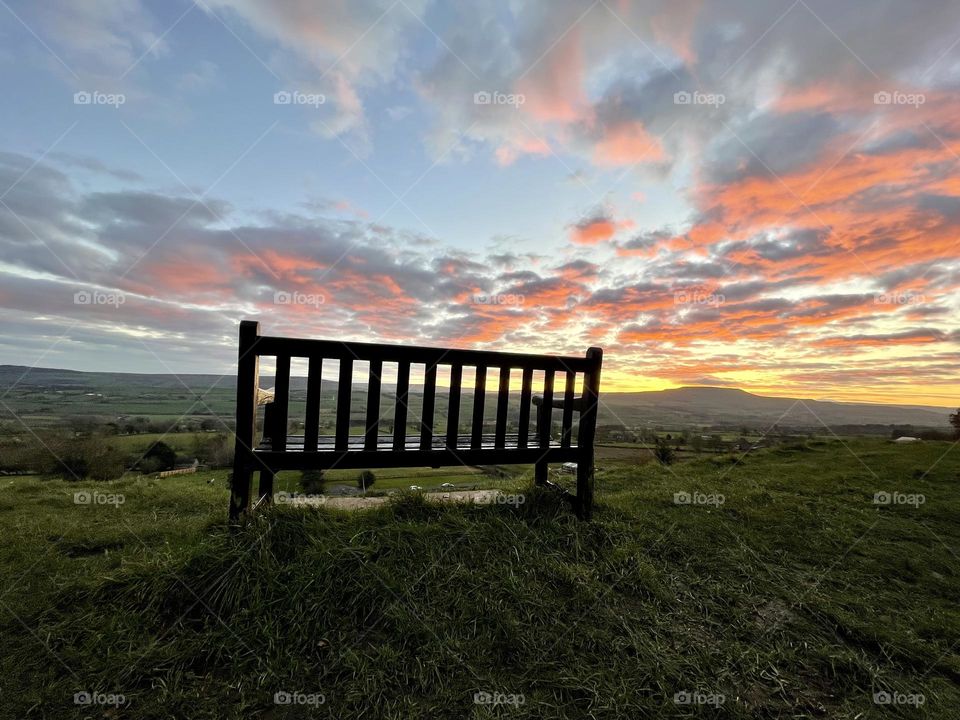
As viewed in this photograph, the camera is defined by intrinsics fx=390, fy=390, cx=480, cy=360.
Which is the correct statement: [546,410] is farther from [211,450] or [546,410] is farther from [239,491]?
[211,450]

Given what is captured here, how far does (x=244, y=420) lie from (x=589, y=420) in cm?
330

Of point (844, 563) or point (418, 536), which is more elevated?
point (418, 536)

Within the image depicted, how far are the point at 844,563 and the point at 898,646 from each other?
1.37m

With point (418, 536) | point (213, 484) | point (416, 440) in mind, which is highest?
point (416, 440)

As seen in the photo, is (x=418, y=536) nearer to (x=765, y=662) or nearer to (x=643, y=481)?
(x=765, y=662)

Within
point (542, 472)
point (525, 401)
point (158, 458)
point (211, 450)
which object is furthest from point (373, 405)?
point (158, 458)

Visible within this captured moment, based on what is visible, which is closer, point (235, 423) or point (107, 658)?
point (107, 658)

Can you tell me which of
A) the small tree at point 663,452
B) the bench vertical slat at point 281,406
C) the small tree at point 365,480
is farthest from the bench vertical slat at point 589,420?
the small tree at point 663,452

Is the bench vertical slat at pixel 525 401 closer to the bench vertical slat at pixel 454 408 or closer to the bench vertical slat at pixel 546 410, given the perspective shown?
the bench vertical slat at pixel 546 410

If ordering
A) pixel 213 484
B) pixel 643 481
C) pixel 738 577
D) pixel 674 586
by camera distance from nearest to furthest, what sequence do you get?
pixel 674 586 → pixel 738 577 → pixel 213 484 → pixel 643 481

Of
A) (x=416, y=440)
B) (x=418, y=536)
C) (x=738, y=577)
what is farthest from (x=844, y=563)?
(x=416, y=440)

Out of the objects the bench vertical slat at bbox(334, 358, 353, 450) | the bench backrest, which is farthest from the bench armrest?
the bench vertical slat at bbox(334, 358, 353, 450)

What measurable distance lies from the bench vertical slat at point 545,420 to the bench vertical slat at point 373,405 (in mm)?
1755

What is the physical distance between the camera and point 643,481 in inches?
253
